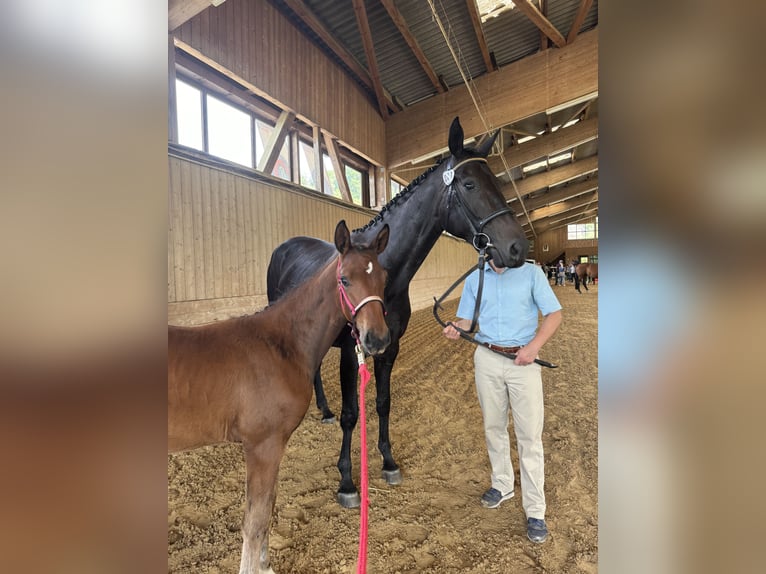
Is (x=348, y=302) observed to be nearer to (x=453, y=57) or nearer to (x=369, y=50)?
(x=453, y=57)

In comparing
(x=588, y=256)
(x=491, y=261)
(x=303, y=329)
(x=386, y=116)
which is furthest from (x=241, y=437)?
(x=588, y=256)

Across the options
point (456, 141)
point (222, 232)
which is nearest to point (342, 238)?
point (456, 141)

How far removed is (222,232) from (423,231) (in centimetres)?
317

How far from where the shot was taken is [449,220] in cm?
226

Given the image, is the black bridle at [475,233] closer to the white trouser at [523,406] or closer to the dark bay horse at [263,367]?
the white trouser at [523,406]

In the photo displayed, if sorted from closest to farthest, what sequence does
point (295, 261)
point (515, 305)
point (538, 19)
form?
point (515, 305), point (295, 261), point (538, 19)

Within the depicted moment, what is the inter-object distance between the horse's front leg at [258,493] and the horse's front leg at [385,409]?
102 centimetres

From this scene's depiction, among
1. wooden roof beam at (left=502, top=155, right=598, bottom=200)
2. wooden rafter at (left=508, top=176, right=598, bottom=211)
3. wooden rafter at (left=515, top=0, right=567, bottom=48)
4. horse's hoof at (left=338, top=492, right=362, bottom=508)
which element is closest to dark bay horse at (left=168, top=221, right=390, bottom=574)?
horse's hoof at (left=338, top=492, right=362, bottom=508)

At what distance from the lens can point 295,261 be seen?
318 centimetres

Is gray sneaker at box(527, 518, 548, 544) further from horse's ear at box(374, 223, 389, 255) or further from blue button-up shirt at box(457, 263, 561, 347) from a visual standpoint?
horse's ear at box(374, 223, 389, 255)

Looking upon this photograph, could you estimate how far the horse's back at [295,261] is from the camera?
9.41 ft

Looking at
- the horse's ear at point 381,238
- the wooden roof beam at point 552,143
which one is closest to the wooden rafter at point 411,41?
the wooden roof beam at point 552,143
